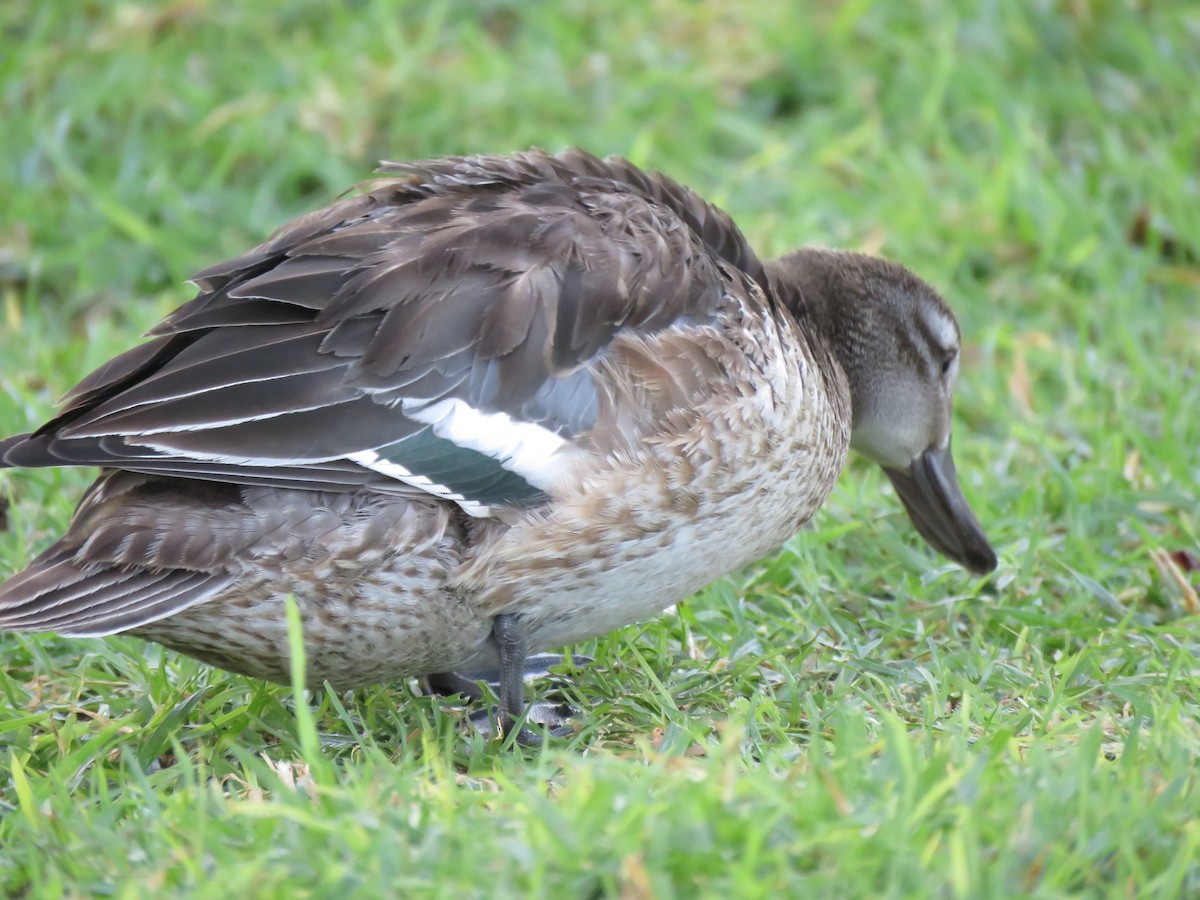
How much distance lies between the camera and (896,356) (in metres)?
4.22

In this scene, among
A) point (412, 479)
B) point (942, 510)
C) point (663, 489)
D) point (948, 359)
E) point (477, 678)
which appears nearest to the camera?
point (412, 479)

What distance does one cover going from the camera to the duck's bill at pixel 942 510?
13.3 ft

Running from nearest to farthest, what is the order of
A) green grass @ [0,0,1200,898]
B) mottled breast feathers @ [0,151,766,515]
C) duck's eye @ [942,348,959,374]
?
1. green grass @ [0,0,1200,898]
2. mottled breast feathers @ [0,151,766,515]
3. duck's eye @ [942,348,959,374]

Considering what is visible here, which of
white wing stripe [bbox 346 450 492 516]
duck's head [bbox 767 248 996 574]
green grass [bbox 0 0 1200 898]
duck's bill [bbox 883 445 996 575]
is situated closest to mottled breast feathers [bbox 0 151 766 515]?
white wing stripe [bbox 346 450 492 516]

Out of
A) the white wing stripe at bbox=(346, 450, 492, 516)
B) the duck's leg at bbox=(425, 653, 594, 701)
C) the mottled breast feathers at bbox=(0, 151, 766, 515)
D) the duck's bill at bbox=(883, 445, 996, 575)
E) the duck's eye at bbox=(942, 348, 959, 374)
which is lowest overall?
the duck's leg at bbox=(425, 653, 594, 701)

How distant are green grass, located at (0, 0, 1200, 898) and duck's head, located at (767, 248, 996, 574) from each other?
0.56 feet

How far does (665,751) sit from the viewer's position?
9.96ft

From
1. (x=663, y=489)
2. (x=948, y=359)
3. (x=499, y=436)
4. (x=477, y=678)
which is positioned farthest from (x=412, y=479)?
(x=948, y=359)

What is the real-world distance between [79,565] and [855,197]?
11.8 ft

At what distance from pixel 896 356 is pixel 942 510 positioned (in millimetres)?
432

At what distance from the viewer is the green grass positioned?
251 cm

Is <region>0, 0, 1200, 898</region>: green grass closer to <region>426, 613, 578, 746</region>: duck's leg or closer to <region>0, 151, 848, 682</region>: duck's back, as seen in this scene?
<region>426, 613, 578, 746</region>: duck's leg

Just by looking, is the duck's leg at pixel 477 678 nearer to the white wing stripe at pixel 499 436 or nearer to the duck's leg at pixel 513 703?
the duck's leg at pixel 513 703

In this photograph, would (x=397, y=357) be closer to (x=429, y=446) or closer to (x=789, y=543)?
(x=429, y=446)
